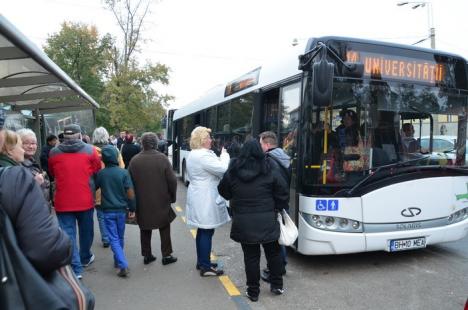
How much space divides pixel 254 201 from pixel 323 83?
1558mm

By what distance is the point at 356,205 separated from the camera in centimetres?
516

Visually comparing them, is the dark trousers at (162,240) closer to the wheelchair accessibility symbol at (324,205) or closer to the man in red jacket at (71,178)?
the man in red jacket at (71,178)

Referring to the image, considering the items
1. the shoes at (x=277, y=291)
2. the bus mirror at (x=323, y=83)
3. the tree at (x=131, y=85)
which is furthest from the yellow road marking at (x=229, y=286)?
the tree at (x=131, y=85)

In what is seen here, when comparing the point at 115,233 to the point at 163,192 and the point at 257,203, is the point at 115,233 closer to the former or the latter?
the point at 163,192

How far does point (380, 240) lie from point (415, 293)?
751mm

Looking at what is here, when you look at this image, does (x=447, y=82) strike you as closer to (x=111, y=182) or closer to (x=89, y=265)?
(x=111, y=182)

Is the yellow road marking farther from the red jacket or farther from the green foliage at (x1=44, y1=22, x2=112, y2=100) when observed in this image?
the green foliage at (x1=44, y1=22, x2=112, y2=100)

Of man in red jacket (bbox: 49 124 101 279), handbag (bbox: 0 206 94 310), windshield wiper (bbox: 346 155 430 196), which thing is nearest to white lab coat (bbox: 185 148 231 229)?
man in red jacket (bbox: 49 124 101 279)

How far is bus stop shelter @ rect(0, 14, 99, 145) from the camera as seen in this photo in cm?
406

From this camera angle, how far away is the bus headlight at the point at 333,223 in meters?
5.16

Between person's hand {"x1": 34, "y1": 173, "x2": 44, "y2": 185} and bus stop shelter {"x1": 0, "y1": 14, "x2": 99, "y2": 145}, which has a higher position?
bus stop shelter {"x1": 0, "y1": 14, "x2": 99, "y2": 145}

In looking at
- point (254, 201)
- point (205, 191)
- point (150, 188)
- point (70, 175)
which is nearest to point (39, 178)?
point (70, 175)

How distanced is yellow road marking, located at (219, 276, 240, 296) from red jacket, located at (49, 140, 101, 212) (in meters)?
1.93

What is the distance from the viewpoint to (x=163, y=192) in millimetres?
5590
